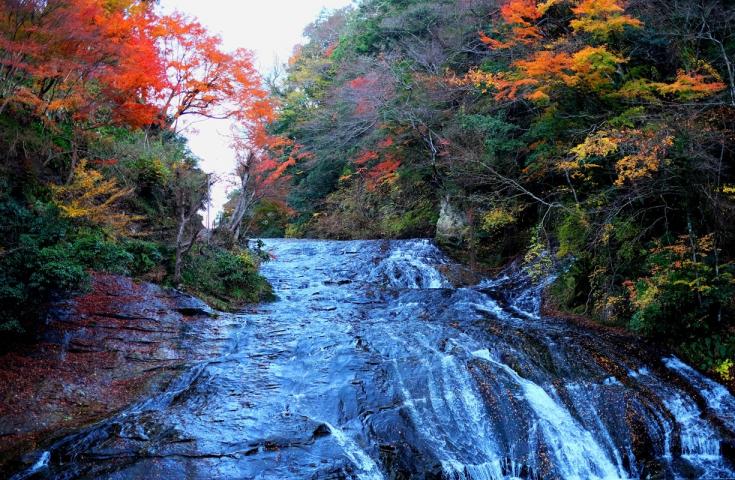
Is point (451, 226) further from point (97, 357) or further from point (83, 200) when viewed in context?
→ point (97, 357)

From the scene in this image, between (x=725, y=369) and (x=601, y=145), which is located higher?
(x=601, y=145)

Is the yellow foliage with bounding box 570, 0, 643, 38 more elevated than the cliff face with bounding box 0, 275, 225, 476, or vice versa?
the yellow foliage with bounding box 570, 0, 643, 38

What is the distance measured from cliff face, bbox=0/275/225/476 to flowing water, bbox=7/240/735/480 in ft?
1.64

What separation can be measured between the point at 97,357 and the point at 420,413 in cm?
535

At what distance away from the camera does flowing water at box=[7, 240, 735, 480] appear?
5.46 m

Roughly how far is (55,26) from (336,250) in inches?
516

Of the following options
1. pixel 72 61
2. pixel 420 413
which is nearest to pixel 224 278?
pixel 72 61

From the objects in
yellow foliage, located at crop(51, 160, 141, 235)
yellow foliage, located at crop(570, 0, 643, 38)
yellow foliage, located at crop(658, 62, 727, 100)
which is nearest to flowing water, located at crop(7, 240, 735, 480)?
yellow foliage, located at crop(51, 160, 141, 235)

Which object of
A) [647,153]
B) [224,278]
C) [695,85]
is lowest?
[224,278]

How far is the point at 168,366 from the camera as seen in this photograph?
7.78 m

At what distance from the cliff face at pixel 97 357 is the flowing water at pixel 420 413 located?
19.7 inches

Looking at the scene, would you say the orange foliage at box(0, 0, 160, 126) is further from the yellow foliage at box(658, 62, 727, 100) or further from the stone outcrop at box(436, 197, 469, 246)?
the yellow foliage at box(658, 62, 727, 100)

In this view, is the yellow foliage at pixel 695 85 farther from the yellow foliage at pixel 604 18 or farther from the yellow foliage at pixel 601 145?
the yellow foliage at pixel 604 18

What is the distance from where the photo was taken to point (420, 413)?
6.59 metres
